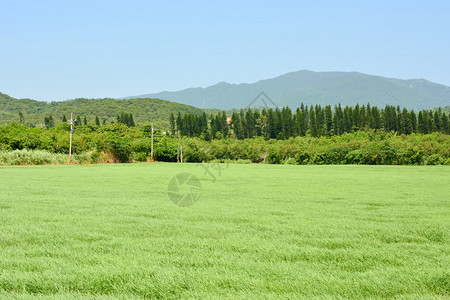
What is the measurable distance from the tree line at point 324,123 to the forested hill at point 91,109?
55128 millimetres

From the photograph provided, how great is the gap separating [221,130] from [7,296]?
96.2 m

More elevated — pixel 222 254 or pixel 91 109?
pixel 91 109

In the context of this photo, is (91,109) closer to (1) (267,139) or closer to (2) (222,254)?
(1) (267,139)

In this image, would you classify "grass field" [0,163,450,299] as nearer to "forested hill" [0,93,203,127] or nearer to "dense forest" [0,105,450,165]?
"dense forest" [0,105,450,165]

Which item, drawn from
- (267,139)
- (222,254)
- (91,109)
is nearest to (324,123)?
(267,139)

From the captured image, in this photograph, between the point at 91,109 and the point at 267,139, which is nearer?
the point at 267,139

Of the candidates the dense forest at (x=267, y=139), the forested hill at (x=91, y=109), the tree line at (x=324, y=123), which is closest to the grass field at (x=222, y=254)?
the dense forest at (x=267, y=139)

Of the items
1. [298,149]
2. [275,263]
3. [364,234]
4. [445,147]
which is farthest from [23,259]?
[298,149]

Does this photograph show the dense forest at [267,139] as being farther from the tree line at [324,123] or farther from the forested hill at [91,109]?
the forested hill at [91,109]

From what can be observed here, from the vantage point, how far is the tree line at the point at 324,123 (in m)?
88.1

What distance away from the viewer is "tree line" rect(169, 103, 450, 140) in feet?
289

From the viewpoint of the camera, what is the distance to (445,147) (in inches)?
2328

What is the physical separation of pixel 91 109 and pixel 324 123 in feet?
329

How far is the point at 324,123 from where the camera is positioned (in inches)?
3688
